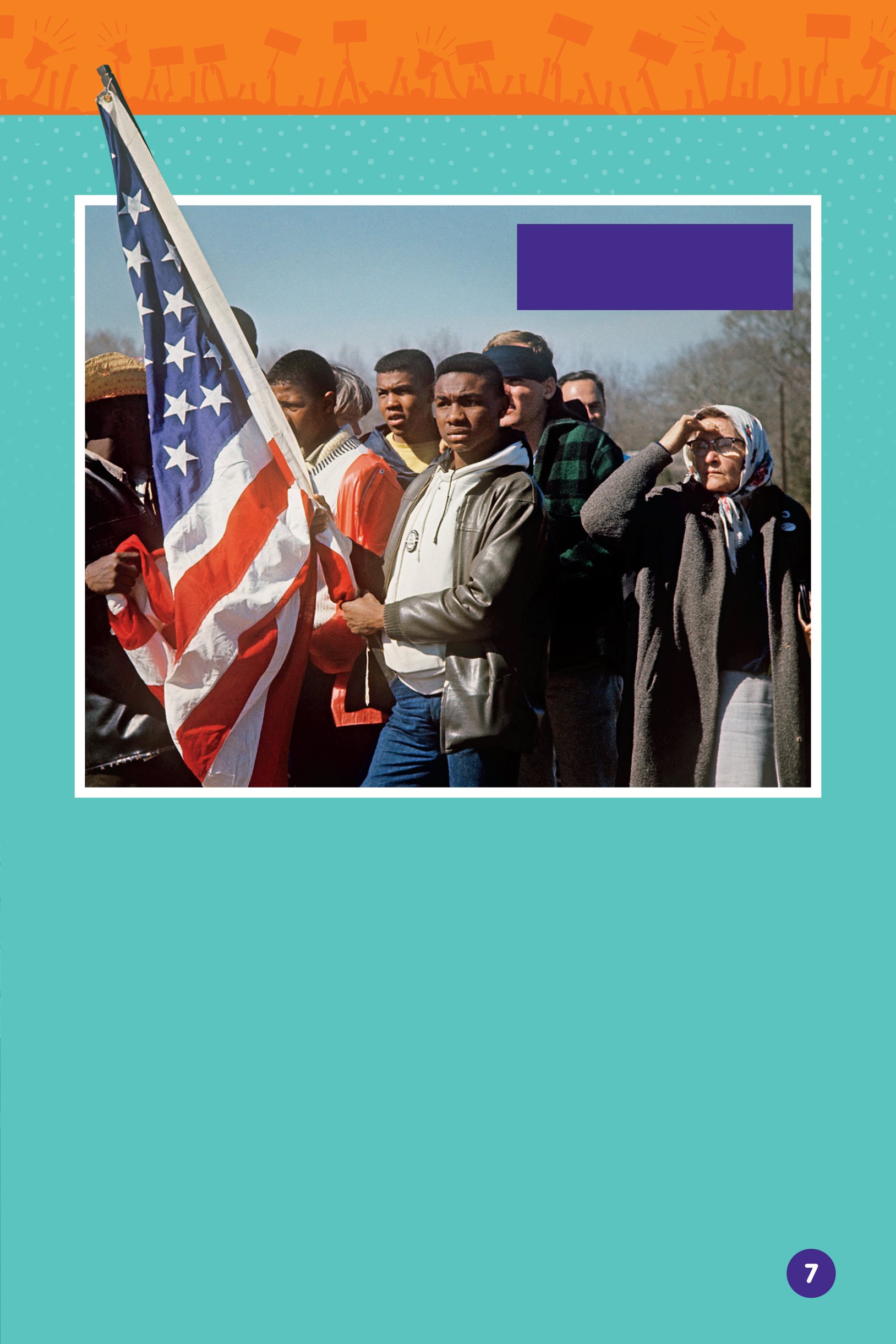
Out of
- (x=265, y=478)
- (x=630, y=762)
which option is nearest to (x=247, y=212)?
(x=265, y=478)

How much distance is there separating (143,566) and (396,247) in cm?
95

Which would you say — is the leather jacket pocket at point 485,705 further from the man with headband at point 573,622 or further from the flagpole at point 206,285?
the flagpole at point 206,285

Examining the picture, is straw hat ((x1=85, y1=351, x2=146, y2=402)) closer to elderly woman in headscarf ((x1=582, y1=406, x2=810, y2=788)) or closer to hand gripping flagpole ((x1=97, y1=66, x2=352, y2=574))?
hand gripping flagpole ((x1=97, y1=66, x2=352, y2=574))

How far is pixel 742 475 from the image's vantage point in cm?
262

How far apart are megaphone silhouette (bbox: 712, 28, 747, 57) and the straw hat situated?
150cm

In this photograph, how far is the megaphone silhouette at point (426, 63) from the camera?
8.32 feet

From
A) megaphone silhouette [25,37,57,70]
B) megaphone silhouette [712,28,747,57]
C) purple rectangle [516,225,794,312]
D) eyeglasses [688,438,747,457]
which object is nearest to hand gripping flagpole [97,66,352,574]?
megaphone silhouette [25,37,57,70]

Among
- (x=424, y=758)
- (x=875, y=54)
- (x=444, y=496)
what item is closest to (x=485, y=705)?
(x=424, y=758)

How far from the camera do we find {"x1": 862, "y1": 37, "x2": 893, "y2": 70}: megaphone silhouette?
8.38 feet

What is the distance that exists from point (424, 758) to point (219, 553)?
68cm

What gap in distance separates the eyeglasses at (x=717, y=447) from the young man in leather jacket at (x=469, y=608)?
386 millimetres

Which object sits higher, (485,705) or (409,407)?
(409,407)

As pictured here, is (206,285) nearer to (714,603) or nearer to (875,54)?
(714,603)
